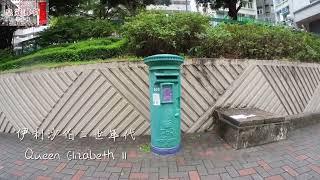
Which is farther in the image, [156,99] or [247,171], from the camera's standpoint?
[156,99]

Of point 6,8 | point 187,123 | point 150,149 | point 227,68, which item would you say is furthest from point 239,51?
point 6,8

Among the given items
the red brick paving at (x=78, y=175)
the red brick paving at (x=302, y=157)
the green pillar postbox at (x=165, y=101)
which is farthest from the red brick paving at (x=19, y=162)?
the red brick paving at (x=302, y=157)

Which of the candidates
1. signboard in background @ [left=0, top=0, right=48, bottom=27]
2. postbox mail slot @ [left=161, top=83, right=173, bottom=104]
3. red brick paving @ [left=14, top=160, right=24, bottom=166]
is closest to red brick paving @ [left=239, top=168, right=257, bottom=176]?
postbox mail slot @ [left=161, top=83, right=173, bottom=104]

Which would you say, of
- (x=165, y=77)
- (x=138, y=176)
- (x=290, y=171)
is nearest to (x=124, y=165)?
(x=138, y=176)

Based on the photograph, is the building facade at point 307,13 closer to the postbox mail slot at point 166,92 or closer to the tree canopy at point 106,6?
the tree canopy at point 106,6

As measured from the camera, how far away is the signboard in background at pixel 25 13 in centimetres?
1088

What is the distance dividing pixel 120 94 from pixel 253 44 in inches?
138

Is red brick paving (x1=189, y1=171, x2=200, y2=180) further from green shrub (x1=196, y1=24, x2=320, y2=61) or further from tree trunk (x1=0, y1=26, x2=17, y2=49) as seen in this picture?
tree trunk (x1=0, y1=26, x2=17, y2=49)

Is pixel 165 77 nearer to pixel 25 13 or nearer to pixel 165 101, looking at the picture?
pixel 165 101

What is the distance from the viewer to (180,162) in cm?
450

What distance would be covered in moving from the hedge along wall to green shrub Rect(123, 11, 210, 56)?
37.9 inches

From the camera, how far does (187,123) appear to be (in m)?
5.82

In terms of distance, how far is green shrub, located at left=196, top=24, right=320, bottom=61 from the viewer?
21.6 ft

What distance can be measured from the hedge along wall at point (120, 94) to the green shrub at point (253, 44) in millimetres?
498
